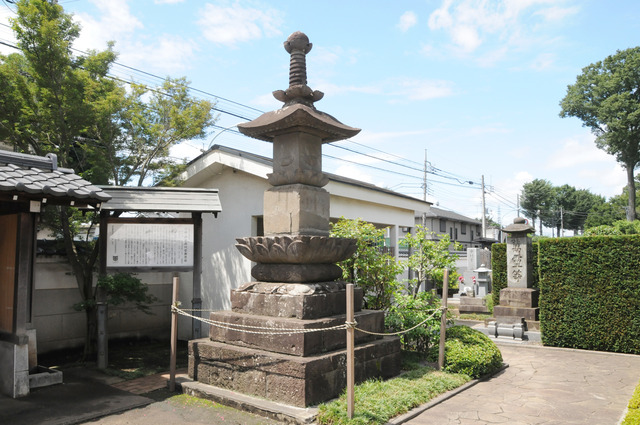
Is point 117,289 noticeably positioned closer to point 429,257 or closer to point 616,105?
point 429,257

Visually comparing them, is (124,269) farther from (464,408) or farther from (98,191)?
(464,408)

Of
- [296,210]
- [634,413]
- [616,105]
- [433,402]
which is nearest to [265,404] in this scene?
[433,402]

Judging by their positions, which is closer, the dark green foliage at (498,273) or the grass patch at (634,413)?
the grass patch at (634,413)

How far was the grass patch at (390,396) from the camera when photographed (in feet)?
15.9

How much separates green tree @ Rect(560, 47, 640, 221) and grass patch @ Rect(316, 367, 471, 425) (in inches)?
1261

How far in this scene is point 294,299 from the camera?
19.4 ft

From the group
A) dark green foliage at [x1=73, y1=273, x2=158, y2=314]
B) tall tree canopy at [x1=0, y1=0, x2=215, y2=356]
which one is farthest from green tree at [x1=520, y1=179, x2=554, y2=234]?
dark green foliage at [x1=73, y1=273, x2=158, y2=314]

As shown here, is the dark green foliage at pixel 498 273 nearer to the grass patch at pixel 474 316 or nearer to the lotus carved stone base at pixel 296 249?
the grass patch at pixel 474 316

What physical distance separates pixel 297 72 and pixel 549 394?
6253 millimetres

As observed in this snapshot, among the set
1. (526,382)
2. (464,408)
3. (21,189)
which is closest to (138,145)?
(21,189)

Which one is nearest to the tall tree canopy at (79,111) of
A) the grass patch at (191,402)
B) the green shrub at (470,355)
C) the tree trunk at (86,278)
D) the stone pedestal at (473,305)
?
the tree trunk at (86,278)

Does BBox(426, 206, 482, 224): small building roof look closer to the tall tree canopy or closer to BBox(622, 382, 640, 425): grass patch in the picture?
the tall tree canopy

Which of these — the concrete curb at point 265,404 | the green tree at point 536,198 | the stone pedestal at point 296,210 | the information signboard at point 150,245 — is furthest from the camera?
the green tree at point 536,198

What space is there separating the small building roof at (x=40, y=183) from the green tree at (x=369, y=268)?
432cm
